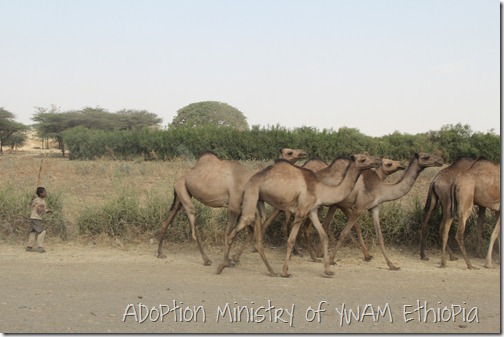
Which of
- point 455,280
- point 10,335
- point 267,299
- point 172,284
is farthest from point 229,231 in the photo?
point 10,335

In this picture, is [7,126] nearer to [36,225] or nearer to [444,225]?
[36,225]

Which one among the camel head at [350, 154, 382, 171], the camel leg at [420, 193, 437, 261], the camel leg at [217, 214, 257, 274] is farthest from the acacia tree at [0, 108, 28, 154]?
the camel head at [350, 154, 382, 171]

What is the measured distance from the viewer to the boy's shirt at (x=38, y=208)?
10.2m

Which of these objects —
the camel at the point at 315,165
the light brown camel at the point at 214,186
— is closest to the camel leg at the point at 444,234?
the camel at the point at 315,165

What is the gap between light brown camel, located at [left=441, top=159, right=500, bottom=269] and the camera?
31.0 ft

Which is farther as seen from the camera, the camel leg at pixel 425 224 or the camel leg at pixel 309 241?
the camel leg at pixel 425 224

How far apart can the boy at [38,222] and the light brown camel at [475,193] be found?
23.8 ft

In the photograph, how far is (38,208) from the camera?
10.2m

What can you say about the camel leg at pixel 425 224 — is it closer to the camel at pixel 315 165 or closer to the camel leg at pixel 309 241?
the camel leg at pixel 309 241

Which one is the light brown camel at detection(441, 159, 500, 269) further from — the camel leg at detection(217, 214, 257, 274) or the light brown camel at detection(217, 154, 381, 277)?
the camel leg at detection(217, 214, 257, 274)

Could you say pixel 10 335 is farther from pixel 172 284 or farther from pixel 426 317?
pixel 426 317

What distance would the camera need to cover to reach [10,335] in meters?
5.57

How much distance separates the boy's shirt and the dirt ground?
0.70 metres

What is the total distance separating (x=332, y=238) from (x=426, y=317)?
4.25m
